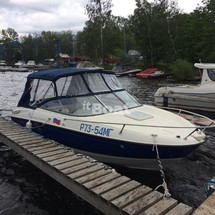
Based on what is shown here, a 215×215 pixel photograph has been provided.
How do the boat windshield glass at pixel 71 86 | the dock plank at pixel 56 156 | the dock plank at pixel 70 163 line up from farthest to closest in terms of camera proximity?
the boat windshield glass at pixel 71 86
the dock plank at pixel 56 156
the dock plank at pixel 70 163

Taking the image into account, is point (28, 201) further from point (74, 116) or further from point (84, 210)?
point (74, 116)

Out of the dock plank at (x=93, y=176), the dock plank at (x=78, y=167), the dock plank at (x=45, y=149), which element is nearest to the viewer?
the dock plank at (x=93, y=176)

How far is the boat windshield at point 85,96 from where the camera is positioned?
827cm

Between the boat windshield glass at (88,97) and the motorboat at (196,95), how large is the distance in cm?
870

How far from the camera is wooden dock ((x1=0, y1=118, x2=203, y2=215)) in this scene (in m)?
4.80

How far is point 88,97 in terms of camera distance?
27.6 feet

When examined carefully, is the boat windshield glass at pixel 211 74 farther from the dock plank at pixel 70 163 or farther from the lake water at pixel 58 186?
the dock plank at pixel 70 163

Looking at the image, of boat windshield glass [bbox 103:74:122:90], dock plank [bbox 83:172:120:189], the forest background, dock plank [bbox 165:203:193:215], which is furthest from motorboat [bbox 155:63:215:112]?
the forest background

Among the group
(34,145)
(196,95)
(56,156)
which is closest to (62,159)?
(56,156)

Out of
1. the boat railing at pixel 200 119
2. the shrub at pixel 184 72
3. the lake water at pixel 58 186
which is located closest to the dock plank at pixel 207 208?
the lake water at pixel 58 186

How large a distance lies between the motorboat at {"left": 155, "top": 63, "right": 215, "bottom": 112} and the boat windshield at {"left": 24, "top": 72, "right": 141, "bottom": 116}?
869 cm

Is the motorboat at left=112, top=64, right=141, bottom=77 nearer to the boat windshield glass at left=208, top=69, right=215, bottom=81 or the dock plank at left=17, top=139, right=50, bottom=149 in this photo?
the boat windshield glass at left=208, top=69, right=215, bottom=81

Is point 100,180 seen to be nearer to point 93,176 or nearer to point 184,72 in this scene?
point 93,176

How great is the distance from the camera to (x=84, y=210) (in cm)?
645
